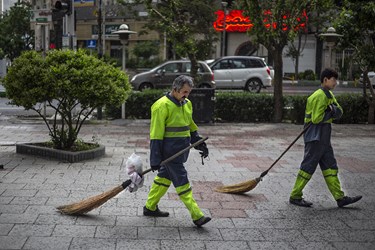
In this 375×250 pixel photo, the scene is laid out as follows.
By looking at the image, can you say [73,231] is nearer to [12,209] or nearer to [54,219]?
[54,219]

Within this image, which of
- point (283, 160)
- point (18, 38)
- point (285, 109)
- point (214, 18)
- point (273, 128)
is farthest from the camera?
Result: point (214, 18)

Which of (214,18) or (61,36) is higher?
(214,18)

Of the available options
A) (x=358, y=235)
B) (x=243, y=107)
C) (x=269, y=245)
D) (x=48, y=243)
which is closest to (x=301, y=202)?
(x=358, y=235)

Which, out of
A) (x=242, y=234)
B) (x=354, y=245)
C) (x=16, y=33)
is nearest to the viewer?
(x=354, y=245)

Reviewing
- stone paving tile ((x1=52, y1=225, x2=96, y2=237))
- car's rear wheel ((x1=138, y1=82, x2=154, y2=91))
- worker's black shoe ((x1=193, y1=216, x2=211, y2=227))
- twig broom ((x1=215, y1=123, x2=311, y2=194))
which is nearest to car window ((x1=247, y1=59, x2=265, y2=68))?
car's rear wheel ((x1=138, y1=82, x2=154, y2=91))

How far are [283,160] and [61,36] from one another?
8.95 meters

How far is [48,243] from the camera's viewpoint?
16.8 feet

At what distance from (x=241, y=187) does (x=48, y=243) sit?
278 centimetres

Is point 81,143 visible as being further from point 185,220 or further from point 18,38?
point 18,38

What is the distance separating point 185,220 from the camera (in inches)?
238

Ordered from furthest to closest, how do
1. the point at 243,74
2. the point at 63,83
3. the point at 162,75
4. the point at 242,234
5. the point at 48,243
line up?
the point at 243,74
the point at 162,75
the point at 63,83
the point at 242,234
the point at 48,243

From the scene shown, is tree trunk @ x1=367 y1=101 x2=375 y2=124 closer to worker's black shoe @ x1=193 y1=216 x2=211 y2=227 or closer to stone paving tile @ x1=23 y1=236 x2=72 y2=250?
worker's black shoe @ x1=193 y1=216 x2=211 y2=227

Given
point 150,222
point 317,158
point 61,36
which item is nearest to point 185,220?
point 150,222

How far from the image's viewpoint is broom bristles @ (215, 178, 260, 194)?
703 cm
